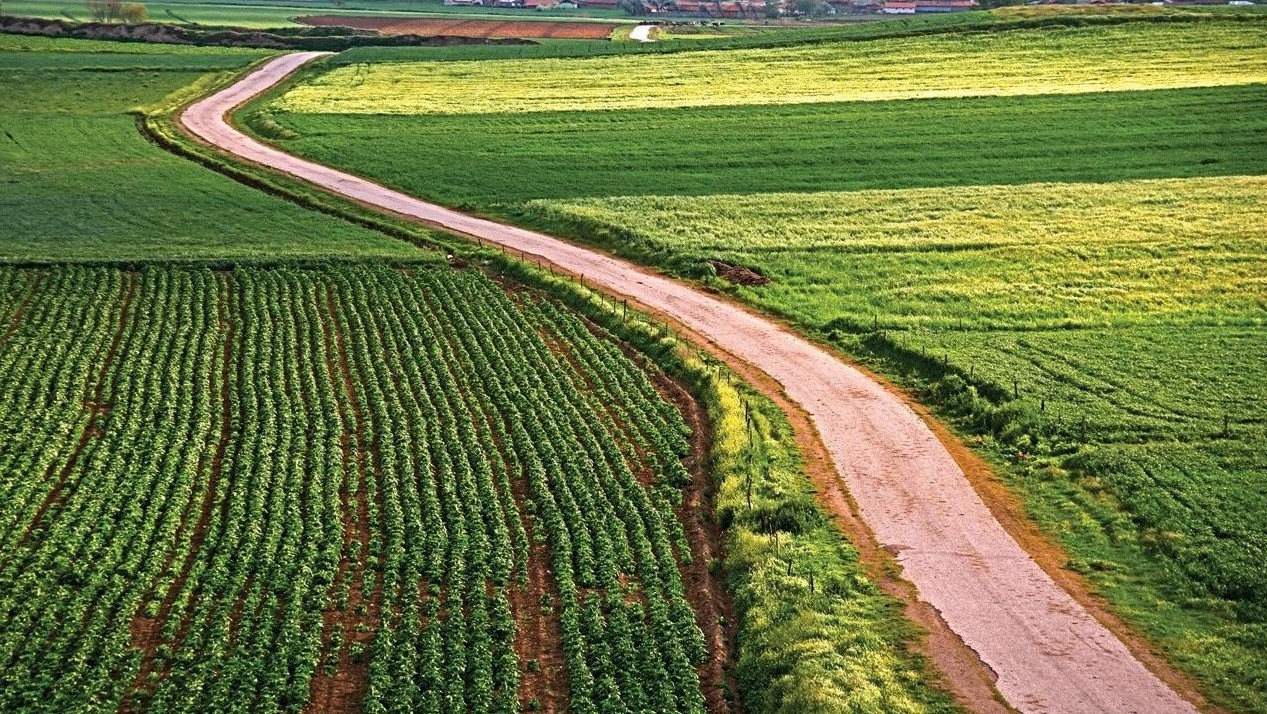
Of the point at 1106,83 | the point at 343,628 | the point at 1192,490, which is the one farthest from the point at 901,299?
the point at 1106,83

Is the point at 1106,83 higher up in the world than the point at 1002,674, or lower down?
higher up

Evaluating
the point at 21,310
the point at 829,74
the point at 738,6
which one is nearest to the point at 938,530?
the point at 21,310

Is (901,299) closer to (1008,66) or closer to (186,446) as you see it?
(186,446)

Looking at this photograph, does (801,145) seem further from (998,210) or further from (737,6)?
(737,6)

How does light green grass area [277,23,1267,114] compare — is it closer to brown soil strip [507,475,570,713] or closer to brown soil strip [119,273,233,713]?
brown soil strip [119,273,233,713]

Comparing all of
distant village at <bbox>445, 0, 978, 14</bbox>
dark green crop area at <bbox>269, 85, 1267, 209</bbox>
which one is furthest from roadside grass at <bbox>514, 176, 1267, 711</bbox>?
distant village at <bbox>445, 0, 978, 14</bbox>

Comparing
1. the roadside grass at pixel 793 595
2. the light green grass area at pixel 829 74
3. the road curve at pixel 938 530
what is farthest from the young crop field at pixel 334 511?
the light green grass area at pixel 829 74

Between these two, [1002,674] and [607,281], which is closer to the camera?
[1002,674]

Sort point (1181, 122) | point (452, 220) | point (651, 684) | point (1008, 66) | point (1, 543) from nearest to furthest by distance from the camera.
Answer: point (651, 684) < point (1, 543) < point (452, 220) < point (1181, 122) < point (1008, 66)
